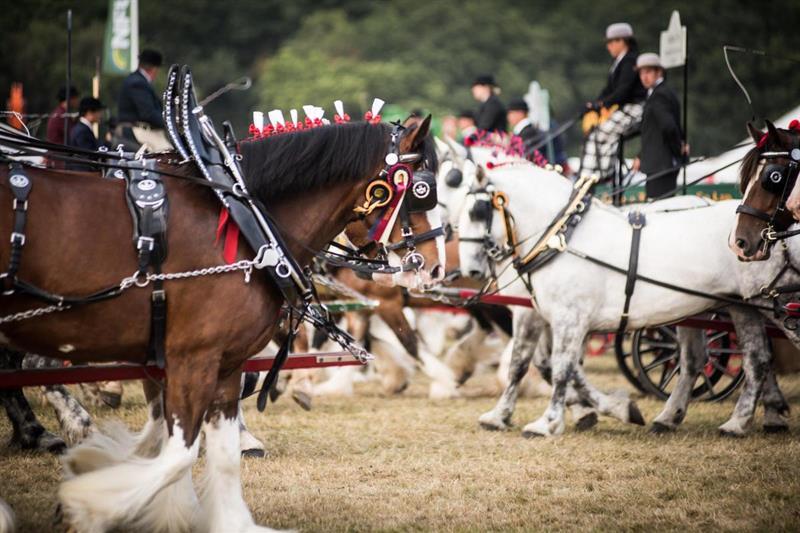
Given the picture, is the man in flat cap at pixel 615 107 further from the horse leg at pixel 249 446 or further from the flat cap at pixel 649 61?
the horse leg at pixel 249 446

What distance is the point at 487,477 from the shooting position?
Result: 6539mm

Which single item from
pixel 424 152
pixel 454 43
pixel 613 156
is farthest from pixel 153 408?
pixel 454 43

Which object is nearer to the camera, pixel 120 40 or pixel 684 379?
pixel 684 379

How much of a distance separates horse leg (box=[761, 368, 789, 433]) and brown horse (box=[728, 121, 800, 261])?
6.02 feet

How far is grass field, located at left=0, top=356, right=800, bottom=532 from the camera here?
18.0 ft

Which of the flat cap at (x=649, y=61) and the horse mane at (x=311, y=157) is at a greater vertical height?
the flat cap at (x=649, y=61)

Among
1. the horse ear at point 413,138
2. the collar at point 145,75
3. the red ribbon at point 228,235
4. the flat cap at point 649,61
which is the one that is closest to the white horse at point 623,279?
the flat cap at point 649,61

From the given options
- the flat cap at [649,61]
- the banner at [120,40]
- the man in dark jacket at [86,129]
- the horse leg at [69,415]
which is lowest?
the horse leg at [69,415]

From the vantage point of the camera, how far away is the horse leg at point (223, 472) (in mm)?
4930

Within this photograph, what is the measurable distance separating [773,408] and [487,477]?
299cm

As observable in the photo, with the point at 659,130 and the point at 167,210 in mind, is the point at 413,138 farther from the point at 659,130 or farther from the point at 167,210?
the point at 659,130

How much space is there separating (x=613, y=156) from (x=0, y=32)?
80.1ft

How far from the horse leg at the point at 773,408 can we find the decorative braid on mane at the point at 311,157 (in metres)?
4.61

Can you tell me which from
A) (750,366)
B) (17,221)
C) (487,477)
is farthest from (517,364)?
(17,221)
